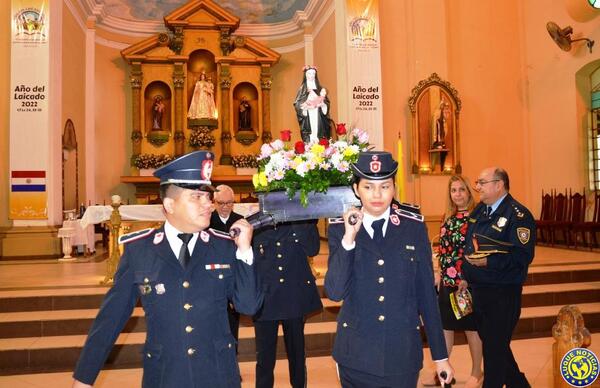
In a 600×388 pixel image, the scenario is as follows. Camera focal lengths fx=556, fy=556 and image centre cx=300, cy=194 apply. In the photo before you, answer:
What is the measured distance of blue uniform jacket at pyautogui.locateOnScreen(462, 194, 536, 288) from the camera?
3.77 metres

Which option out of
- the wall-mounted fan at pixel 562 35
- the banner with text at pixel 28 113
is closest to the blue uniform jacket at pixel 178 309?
the banner with text at pixel 28 113

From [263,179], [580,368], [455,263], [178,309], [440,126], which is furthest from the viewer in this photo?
[440,126]

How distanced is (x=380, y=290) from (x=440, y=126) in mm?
10109

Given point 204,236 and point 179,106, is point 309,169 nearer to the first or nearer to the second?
point 204,236

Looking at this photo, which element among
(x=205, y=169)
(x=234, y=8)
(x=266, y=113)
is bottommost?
(x=205, y=169)

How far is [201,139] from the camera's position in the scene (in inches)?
576

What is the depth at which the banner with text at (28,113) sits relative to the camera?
1045 cm

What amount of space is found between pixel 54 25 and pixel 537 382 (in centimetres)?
1058

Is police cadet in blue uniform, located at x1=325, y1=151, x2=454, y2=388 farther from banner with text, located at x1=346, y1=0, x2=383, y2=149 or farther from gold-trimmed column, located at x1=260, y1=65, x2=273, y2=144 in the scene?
gold-trimmed column, located at x1=260, y1=65, x2=273, y2=144

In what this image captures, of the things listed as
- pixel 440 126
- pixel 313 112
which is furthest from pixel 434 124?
pixel 313 112

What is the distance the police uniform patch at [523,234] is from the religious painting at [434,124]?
8.33 metres

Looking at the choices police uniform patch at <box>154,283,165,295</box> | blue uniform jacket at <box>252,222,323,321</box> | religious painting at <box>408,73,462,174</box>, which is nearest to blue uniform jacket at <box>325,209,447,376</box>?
police uniform patch at <box>154,283,165,295</box>

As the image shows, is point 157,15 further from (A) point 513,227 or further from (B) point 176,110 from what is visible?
(A) point 513,227

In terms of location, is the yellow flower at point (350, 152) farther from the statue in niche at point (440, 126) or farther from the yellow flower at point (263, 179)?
the statue in niche at point (440, 126)
